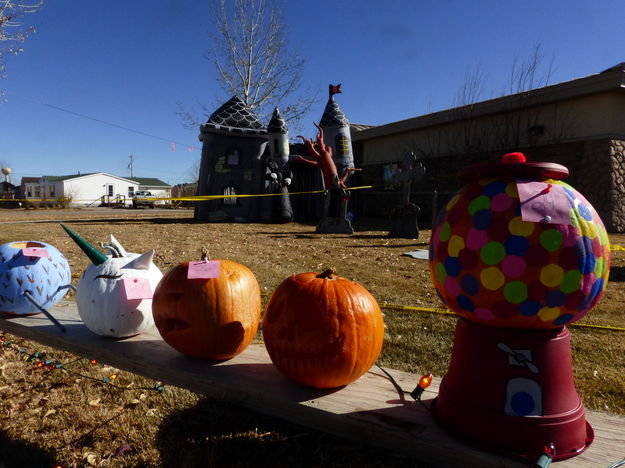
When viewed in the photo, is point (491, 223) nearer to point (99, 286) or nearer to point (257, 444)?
point (257, 444)

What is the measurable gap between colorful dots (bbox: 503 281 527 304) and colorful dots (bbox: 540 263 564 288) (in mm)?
61

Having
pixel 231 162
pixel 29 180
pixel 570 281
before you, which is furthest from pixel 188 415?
pixel 29 180

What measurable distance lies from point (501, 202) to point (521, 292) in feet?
0.93

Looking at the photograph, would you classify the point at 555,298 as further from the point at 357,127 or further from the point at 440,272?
the point at 357,127

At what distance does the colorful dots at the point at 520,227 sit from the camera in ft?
4.05

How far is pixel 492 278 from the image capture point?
1.28 metres

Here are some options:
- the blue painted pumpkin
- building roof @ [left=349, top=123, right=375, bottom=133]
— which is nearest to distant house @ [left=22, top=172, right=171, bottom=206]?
building roof @ [left=349, top=123, right=375, bottom=133]

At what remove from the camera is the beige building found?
12.3 metres

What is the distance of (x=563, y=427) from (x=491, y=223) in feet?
2.29

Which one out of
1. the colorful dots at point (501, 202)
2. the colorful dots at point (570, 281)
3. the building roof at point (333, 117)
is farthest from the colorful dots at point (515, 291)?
the building roof at point (333, 117)

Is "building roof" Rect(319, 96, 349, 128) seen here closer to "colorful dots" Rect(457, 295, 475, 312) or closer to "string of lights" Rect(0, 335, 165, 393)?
"string of lights" Rect(0, 335, 165, 393)

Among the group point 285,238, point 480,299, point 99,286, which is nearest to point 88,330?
point 99,286

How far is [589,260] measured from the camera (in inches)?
49.3

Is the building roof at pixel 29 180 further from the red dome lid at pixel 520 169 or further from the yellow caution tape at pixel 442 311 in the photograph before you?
the red dome lid at pixel 520 169
